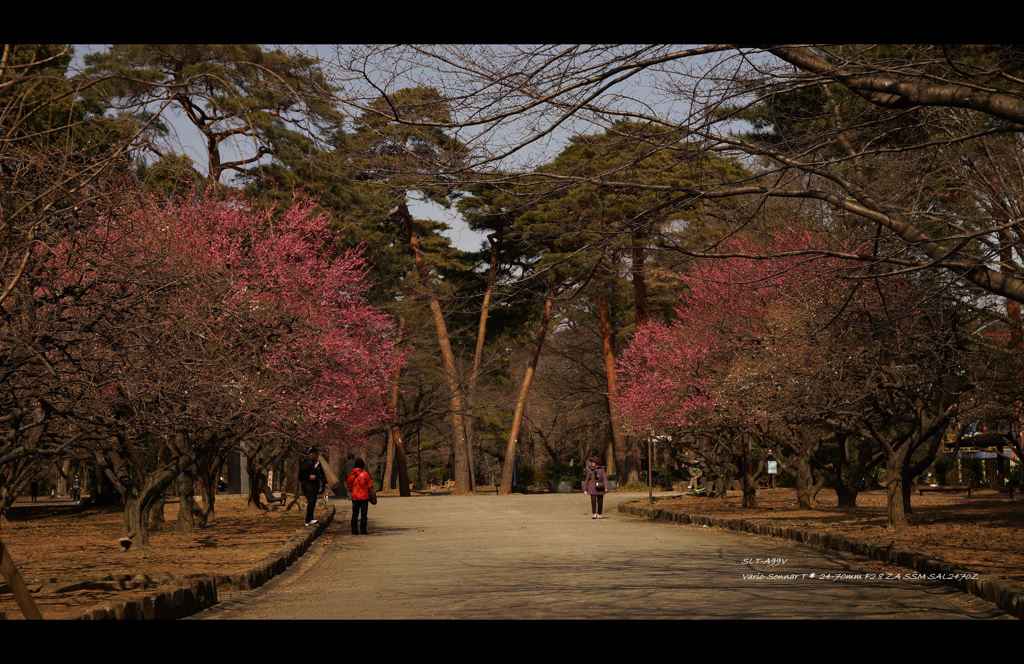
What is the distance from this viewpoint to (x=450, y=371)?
5509 cm

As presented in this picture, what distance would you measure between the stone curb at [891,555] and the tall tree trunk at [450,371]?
1056 inches

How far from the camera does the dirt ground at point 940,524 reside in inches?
644

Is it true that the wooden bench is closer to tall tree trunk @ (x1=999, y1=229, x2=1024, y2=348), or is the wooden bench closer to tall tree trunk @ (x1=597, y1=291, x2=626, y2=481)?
tall tree trunk @ (x1=597, y1=291, x2=626, y2=481)

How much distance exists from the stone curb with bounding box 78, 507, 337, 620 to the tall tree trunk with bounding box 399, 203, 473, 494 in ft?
120

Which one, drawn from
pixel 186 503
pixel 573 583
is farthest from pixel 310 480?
pixel 573 583

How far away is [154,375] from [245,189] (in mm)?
21882

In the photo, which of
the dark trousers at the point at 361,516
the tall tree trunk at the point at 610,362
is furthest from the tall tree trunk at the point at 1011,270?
the tall tree trunk at the point at 610,362

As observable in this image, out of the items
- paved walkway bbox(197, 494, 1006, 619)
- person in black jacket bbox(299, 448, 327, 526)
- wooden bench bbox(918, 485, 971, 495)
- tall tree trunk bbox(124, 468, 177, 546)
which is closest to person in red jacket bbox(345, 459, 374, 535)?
paved walkway bbox(197, 494, 1006, 619)

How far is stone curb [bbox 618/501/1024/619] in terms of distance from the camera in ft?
37.8

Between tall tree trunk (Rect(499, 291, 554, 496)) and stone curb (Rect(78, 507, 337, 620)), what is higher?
tall tree trunk (Rect(499, 291, 554, 496))

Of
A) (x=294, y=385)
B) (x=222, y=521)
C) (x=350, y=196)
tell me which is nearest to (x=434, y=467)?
(x=350, y=196)

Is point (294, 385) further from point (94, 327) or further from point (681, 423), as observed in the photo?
point (94, 327)

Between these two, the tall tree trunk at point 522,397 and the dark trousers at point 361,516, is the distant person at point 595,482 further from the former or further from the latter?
the tall tree trunk at point 522,397

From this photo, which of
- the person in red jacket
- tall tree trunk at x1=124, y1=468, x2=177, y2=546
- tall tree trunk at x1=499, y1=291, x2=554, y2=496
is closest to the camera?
tall tree trunk at x1=124, y1=468, x2=177, y2=546
